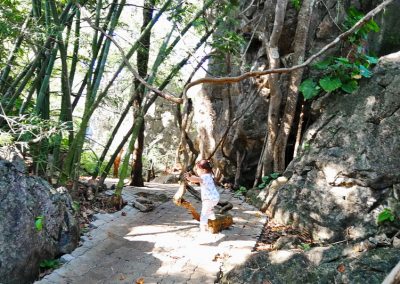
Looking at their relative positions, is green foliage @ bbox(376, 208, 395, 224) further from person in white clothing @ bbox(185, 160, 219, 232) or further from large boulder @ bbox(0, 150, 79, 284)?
large boulder @ bbox(0, 150, 79, 284)

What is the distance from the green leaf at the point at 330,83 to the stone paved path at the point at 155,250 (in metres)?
2.37

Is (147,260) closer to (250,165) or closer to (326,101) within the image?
(326,101)

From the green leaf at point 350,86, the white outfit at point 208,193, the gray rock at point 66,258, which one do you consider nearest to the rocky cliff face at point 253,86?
the green leaf at point 350,86

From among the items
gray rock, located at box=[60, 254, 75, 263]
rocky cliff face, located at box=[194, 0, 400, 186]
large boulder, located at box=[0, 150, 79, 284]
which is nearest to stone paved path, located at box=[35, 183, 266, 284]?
gray rock, located at box=[60, 254, 75, 263]

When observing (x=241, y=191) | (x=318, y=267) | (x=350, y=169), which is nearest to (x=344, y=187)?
(x=350, y=169)

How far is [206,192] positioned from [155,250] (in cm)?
97

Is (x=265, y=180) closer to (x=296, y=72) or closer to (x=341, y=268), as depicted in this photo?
(x=296, y=72)

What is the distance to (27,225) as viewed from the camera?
12.6ft

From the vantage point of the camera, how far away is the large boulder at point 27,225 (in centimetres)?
358

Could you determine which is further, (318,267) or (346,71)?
(346,71)

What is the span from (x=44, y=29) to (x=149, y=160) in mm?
9196

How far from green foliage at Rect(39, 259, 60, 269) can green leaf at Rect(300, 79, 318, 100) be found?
470cm

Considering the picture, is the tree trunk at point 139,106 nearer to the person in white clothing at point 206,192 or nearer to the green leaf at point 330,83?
the person in white clothing at point 206,192

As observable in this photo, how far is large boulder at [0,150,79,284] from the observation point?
358 centimetres
